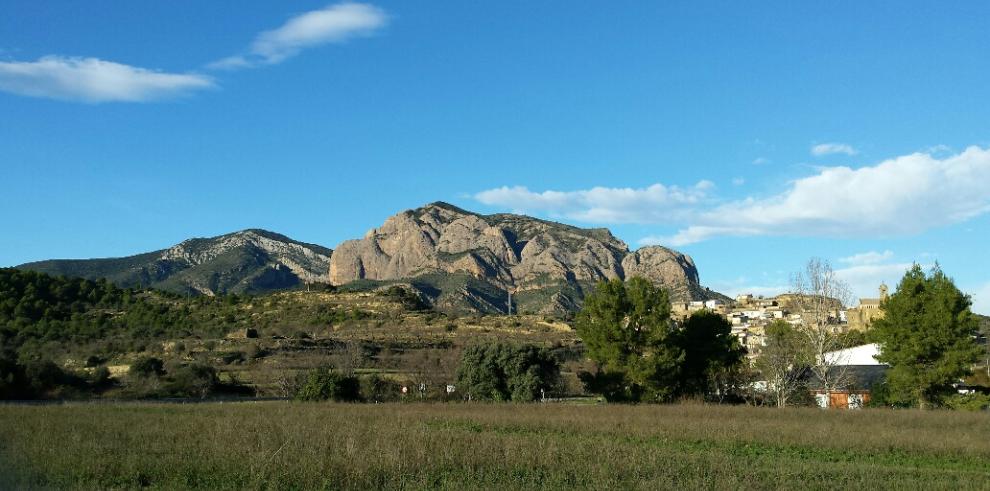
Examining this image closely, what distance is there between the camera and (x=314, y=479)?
1414 cm

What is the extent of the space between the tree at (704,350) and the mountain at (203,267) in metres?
105

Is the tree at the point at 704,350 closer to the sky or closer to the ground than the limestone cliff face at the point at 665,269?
closer to the ground

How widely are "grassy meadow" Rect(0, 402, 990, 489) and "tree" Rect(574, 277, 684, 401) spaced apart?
17.5 metres

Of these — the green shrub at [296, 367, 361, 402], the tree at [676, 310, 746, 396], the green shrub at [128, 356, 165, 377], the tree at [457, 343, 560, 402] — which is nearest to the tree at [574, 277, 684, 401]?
the tree at [676, 310, 746, 396]

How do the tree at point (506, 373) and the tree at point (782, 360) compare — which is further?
the tree at point (782, 360)

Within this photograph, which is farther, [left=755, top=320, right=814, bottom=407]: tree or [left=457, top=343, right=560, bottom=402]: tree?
[left=755, top=320, right=814, bottom=407]: tree

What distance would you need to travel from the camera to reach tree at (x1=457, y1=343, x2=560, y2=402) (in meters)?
48.4

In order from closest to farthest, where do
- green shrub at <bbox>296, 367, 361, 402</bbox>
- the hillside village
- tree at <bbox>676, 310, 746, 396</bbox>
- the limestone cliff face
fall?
green shrub at <bbox>296, 367, 361, 402</bbox>, tree at <bbox>676, 310, 746, 396</bbox>, the hillside village, the limestone cliff face

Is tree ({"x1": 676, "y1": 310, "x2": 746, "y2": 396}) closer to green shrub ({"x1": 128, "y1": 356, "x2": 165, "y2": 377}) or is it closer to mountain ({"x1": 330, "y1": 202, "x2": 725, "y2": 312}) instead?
green shrub ({"x1": 128, "y1": 356, "x2": 165, "y2": 377})

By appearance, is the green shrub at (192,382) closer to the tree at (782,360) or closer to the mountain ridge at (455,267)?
the tree at (782,360)

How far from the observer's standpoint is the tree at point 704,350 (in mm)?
51000

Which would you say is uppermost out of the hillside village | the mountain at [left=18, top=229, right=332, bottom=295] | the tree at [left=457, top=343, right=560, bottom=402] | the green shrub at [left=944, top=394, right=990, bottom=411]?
the mountain at [left=18, top=229, right=332, bottom=295]

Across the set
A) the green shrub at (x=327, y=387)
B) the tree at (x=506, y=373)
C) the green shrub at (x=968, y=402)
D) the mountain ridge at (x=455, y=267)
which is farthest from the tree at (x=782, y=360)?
the mountain ridge at (x=455, y=267)

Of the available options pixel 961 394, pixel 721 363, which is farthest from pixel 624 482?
pixel 961 394
